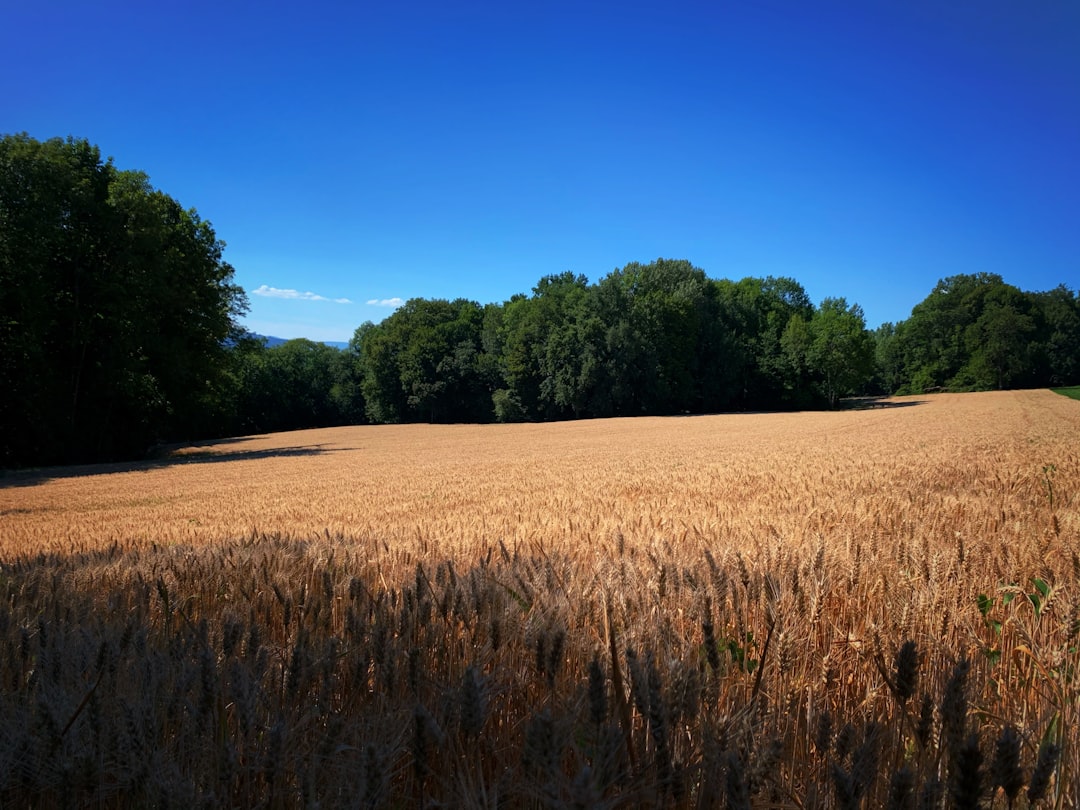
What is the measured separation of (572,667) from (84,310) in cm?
4257

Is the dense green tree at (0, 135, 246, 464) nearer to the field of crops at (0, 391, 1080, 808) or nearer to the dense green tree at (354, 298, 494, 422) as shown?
the field of crops at (0, 391, 1080, 808)

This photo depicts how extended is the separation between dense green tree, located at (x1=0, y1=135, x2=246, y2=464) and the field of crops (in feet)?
118

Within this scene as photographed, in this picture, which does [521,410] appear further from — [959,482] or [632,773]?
[632,773]

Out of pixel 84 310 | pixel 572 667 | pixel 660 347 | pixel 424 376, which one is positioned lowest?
pixel 572 667

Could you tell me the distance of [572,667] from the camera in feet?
7.80

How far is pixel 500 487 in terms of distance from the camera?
12.4 m

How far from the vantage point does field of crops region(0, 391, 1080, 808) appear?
135 cm

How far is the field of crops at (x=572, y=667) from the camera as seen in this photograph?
135cm

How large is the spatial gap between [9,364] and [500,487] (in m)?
35.6

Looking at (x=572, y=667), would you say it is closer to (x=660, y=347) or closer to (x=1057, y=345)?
(x=660, y=347)

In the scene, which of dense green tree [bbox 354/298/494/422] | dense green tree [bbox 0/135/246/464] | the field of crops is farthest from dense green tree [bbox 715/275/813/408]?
the field of crops

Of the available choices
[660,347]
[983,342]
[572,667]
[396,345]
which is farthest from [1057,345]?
[572,667]

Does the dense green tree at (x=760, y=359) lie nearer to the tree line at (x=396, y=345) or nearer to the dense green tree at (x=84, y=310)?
the tree line at (x=396, y=345)

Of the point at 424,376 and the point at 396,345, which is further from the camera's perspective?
the point at 396,345
